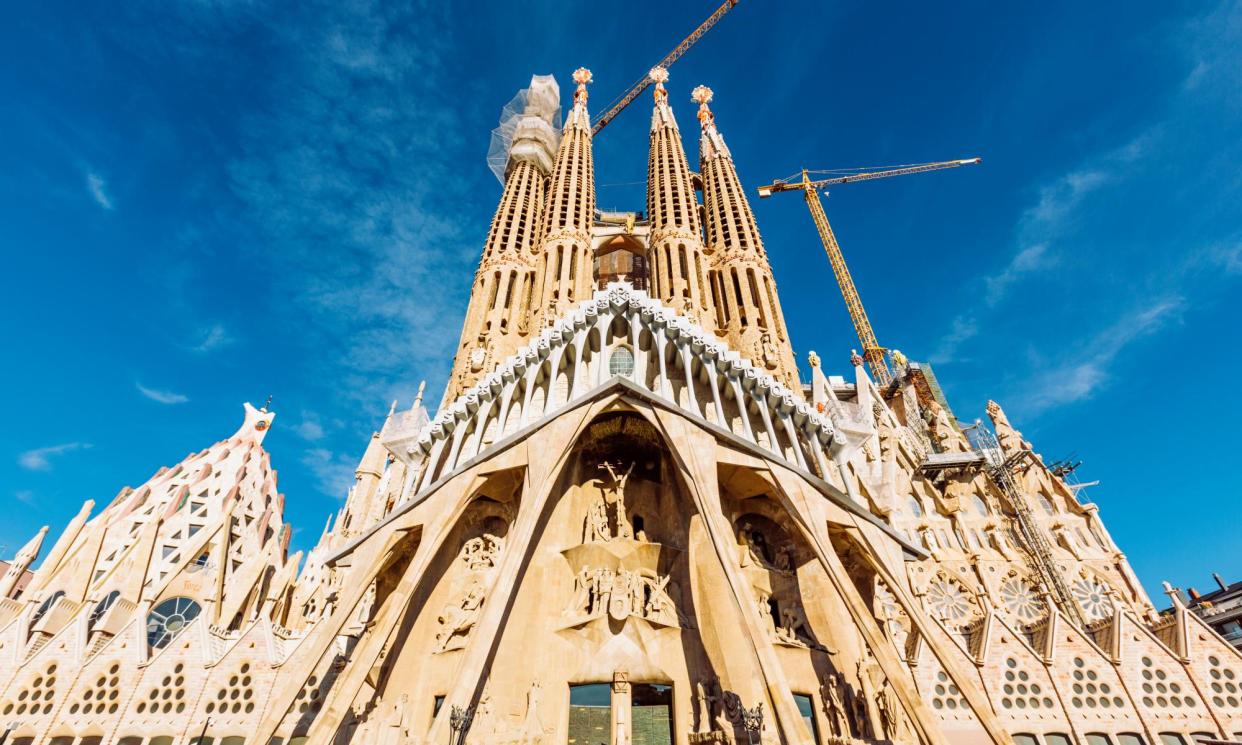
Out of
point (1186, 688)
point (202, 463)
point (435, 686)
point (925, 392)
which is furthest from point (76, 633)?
point (925, 392)

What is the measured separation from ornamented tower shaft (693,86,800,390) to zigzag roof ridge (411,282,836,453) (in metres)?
3.57

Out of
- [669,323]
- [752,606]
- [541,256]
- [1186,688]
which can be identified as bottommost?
[1186,688]

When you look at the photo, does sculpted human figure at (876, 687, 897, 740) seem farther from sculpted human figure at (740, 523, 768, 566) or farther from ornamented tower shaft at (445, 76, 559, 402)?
ornamented tower shaft at (445, 76, 559, 402)

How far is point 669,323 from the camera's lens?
56.1ft

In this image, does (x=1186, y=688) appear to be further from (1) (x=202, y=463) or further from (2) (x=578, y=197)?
(1) (x=202, y=463)

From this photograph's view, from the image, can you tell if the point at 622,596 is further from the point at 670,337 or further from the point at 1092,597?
the point at 1092,597

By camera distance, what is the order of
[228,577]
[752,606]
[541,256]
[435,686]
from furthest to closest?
[541,256] → [228,577] → [435,686] → [752,606]

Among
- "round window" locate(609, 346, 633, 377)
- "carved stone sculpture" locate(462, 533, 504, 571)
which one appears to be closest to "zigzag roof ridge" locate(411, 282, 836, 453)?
"round window" locate(609, 346, 633, 377)

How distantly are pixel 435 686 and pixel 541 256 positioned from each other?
58.9ft

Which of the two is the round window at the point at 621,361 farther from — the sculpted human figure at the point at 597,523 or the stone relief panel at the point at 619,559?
the sculpted human figure at the point at 597,523

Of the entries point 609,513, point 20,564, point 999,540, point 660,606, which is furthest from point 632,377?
point 20,564

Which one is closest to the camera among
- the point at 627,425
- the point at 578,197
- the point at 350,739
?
the point at 350,739

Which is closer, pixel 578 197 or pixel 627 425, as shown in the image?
pixel 627 425

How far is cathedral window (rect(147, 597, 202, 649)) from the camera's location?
21047 millimetres
